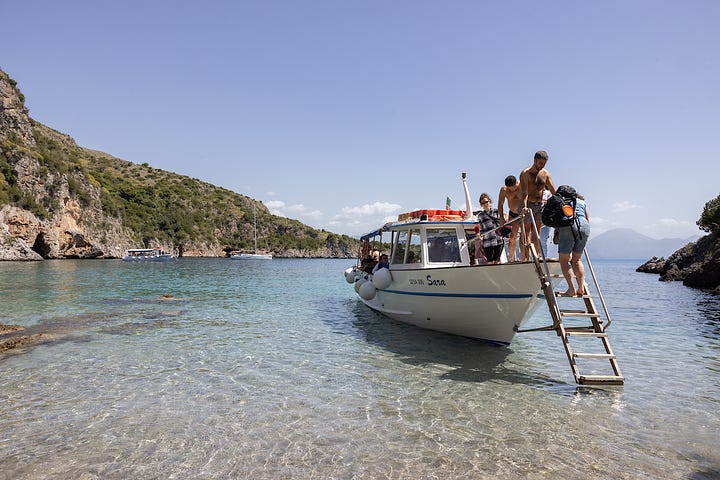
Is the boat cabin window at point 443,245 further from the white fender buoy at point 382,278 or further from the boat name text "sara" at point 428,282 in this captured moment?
the white fender buoy at point 382,278

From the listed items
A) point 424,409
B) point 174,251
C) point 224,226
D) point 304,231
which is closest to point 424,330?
point 424,409

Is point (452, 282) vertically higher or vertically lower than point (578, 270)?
lower

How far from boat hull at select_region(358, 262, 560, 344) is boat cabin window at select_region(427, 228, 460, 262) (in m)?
0.88

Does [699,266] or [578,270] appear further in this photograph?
[699,266]

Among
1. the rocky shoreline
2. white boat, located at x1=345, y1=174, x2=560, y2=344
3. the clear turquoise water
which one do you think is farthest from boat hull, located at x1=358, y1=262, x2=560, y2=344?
the rocky shoreline

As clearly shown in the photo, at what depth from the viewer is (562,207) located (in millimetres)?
8047

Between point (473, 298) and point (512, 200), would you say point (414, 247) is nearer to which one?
point (473, 298)

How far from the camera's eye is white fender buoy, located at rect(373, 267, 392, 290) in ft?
45.0

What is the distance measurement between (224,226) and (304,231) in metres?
38.8

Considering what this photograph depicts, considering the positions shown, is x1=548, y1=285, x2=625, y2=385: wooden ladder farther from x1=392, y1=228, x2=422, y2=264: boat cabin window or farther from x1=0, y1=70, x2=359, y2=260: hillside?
x1=0, y1=70, x2=359, y2=260: hillside

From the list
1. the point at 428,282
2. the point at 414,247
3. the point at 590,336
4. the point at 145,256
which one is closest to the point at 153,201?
the point at 145,256

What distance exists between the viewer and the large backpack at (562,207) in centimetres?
805

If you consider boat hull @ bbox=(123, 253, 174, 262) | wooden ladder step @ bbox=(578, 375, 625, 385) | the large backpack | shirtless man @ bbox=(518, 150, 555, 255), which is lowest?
wooden ladder step @ bbox=(578, 375, 625, 385)

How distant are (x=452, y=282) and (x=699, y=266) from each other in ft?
117
